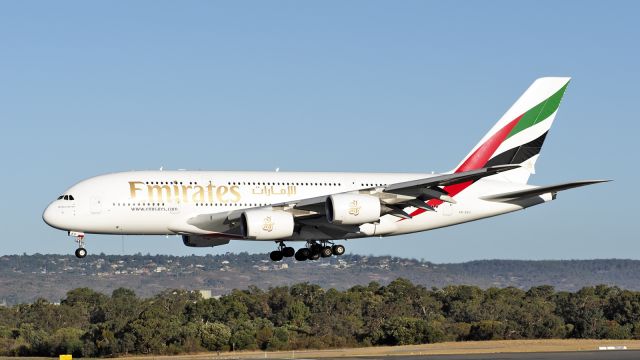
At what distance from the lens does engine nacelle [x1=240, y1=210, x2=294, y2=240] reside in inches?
2430

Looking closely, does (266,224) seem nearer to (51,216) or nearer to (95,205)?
(95,205)

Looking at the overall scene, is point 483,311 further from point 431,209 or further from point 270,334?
point 431,209

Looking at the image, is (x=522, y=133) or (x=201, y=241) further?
(x=522, y=133)

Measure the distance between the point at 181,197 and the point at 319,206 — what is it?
773 centimetres

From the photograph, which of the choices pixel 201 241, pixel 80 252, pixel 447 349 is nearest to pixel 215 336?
pixel 447 349

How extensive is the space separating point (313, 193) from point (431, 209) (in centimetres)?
695

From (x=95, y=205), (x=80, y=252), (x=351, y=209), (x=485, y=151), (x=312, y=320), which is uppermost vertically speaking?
(x=485, y=151)

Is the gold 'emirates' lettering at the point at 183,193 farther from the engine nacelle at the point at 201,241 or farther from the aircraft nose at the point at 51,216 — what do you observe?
the aircraft nose at the point at 51,216

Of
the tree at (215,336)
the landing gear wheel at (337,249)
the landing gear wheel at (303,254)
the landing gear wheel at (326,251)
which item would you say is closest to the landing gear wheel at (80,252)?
the landing gear wheel at (303,254)

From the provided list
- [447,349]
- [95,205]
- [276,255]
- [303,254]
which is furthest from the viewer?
[447,349]

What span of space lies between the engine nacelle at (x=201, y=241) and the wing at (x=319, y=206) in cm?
198

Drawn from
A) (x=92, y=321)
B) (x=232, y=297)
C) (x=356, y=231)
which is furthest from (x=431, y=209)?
(x=92, y=321)

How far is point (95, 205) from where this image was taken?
204 feet

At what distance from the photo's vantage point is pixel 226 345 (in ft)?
371
